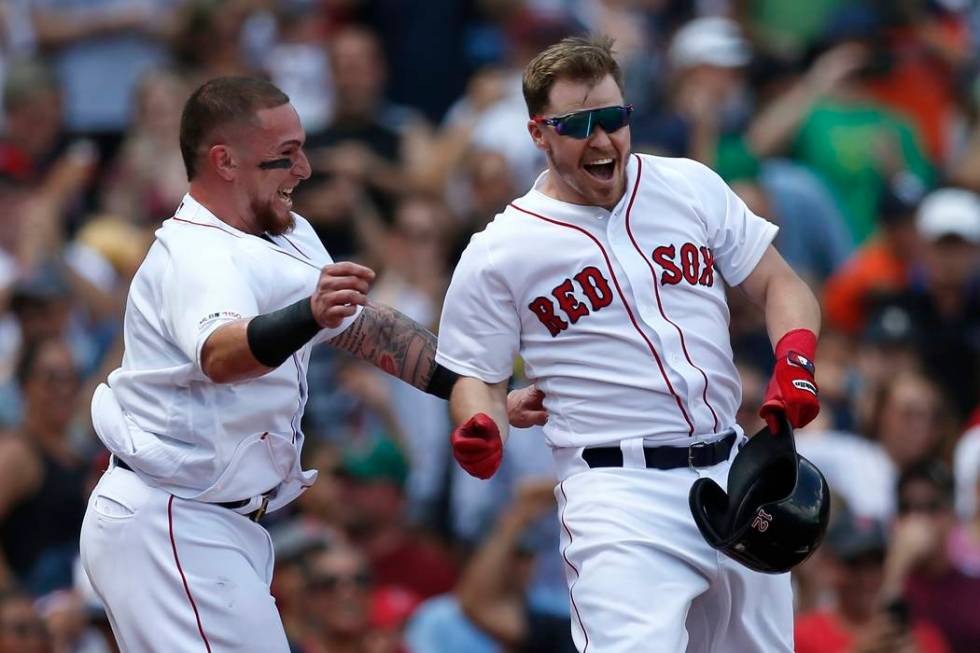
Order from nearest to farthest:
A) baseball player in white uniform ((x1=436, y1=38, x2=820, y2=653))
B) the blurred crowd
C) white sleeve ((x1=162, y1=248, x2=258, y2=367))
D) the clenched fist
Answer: the clenched fist
white sleeve ((x1=162, y1=248, x2=258, y2=367))
baseball player in white uniform ((x1=436, y1=38, x2=820, y2=653))
the blurred crowd

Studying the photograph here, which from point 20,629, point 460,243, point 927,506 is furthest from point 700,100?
point 20,629

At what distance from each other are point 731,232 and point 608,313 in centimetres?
50

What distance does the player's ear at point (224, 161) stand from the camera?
5.45 m

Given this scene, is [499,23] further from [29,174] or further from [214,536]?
[214,536]

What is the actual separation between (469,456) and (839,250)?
579 cm

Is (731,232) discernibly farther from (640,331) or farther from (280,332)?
(280,332)

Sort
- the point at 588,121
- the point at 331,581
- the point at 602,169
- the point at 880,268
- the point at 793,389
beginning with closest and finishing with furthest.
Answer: the point at 793,389, the point at 588,121, the point at 602,169, the point at 331,581, the point at 880,268

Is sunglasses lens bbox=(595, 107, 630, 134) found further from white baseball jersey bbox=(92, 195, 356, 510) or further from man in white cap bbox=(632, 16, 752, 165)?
man in white cap bbox=(632, 16, 752, 165)

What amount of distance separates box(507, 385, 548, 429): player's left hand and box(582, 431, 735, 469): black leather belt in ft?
0.79

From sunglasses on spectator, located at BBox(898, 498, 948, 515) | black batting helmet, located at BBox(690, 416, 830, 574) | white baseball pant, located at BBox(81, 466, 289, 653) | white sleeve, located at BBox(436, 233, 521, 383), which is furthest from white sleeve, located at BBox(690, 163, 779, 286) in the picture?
sunglasses on spectator, located at BBox(898, 498, 948, 515)

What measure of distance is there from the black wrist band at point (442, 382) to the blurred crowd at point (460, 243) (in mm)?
2198

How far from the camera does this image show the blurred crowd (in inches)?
324

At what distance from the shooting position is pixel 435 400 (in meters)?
9.77

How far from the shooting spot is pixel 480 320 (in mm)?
5598
